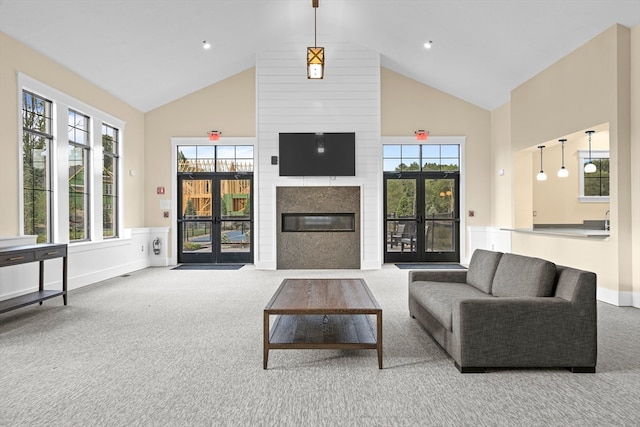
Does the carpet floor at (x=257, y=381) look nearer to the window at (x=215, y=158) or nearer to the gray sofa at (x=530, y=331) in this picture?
the gray sofa at (x=530, y=331)

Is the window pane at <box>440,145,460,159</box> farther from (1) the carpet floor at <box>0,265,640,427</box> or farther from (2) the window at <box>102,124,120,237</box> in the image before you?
(2) the window at <box>102,124,120,237</box>

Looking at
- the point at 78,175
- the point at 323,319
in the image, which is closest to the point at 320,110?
the point at 78,175

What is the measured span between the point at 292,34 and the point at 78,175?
4.53m

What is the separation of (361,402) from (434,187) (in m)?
6.76

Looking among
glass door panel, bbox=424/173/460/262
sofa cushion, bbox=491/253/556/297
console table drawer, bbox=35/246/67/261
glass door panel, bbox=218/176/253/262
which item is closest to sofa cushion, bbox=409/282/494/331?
sofa cushion, bbox=491/253/556/297

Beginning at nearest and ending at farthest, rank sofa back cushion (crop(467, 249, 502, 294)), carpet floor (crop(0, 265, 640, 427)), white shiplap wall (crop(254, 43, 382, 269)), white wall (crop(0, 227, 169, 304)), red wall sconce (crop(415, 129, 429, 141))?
1. carpet floor (crop(0, 265, 640, 427))
2. sofa back cushion (crop(467, 249, 502, 294))
3. white wall (crop(0, 227, 169, 304))
4. white shiplap wall (crop(254, 43, 382, 269))
5. red wall sconce (crop(415, 129, 429, 141))

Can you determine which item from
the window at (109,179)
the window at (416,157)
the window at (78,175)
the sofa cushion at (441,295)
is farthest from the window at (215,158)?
the sofa cushion at (441,295)

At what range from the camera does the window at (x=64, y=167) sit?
209 inches

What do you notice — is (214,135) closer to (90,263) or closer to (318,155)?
(318,155)

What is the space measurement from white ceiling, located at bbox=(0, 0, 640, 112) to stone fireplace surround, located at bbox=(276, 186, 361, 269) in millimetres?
2511

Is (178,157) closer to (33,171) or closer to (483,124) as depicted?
(33,171)

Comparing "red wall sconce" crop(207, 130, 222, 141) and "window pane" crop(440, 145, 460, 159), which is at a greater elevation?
"red wall sconce" crop(207, 130, 222, 141)

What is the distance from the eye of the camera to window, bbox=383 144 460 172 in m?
8.61

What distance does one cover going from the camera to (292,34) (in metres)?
7.94
